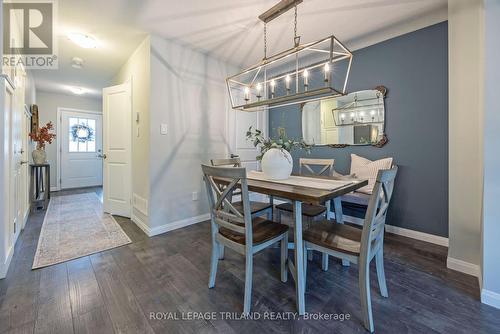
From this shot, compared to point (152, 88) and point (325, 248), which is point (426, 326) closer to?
point (325, 248)

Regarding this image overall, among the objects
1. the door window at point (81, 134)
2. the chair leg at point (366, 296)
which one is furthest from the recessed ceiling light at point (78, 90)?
the chair leg at point (366, 296)

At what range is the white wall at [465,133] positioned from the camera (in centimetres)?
173

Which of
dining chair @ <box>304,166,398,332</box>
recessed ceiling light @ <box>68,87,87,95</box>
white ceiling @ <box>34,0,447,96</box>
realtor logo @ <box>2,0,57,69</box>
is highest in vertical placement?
recessed ceiling light @ <box>68,87,87,95</box>

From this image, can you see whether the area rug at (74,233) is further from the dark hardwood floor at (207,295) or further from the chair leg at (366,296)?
the chair leg at (366,296)

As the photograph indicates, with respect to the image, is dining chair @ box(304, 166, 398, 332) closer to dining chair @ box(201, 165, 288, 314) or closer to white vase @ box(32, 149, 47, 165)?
dining chair @ box(201, 165, 288, 314)

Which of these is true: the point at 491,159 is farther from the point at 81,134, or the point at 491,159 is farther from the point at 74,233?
the point at 81,134

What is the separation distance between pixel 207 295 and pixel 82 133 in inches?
243

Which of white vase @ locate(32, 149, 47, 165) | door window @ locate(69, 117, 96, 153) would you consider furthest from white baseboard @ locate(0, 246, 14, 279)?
door window @ locate(69, 117, 96, 153)

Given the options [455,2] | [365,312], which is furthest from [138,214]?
[455,2]

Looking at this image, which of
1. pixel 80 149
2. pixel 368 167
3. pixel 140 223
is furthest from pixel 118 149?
pixel 368 167

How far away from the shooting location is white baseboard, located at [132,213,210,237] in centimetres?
266

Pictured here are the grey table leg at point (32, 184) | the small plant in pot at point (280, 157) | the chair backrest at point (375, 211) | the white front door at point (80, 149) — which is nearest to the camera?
the chair backrest at point (375, 211)

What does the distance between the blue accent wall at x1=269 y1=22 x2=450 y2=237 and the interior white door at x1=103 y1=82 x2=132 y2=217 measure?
3.50 m

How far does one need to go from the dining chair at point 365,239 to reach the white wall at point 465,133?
0.95 metres
